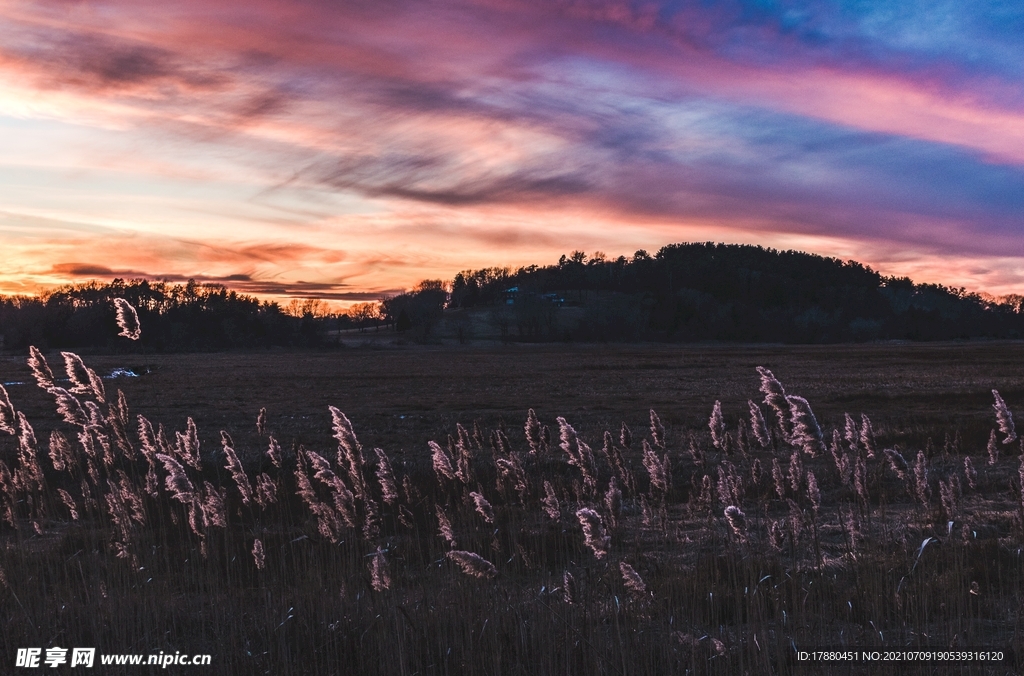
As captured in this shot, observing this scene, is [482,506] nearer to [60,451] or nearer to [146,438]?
[146,438]

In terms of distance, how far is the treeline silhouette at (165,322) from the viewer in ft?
351

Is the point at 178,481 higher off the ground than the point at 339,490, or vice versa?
the point at 178,481

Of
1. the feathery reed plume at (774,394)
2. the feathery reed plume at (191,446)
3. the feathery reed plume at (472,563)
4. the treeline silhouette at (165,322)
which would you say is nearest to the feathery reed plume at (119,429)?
the feathery reed plume at (191,446)

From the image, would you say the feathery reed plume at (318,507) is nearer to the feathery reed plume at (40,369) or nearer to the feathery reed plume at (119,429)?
the feathery reed plume at (119,429)

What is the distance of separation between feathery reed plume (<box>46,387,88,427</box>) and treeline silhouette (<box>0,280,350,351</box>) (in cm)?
9907

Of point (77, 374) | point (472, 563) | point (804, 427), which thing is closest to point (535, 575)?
point (804, 427)

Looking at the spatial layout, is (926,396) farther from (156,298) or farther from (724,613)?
(156,298)

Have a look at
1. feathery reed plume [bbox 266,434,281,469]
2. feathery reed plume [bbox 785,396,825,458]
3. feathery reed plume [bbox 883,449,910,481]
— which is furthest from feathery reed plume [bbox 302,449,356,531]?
feathery reed plume [bbox 883,449,910,481]

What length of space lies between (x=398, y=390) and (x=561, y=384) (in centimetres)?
1116

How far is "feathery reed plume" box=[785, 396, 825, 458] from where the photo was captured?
16.0ft

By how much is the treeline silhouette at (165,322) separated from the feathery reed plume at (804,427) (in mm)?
104370

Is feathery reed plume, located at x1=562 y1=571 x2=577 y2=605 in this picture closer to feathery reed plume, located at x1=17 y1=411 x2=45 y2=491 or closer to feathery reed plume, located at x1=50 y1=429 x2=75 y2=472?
feathery reed plume, located at x1=17 y1=411 x2=45 y2=491

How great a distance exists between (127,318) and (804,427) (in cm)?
575

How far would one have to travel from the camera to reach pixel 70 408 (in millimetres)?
7211
